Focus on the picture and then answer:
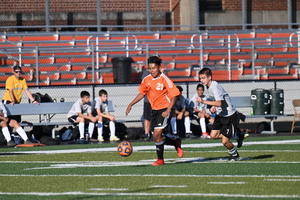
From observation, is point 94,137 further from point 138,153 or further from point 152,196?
point 152,196

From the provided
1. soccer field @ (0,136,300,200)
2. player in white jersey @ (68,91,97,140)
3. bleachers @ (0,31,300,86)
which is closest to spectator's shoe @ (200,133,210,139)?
player in white jersey @ (68,91,97,140)

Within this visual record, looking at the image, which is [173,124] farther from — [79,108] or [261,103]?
[261,103]

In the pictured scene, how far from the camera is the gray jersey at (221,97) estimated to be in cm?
1016

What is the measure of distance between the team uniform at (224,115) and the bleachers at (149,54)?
1200 cm

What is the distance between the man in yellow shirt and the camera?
53.0 ft

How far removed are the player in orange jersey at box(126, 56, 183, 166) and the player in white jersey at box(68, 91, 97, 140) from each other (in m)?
6.35

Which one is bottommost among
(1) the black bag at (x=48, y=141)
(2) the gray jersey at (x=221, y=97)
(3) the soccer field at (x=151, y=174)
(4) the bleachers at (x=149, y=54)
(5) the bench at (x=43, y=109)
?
(1) the black bag at (x=48, y=141)

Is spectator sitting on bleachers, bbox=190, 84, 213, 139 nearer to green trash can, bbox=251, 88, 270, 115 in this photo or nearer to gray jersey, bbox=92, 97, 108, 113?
green trash can, bbox=251, 88, 270, 115

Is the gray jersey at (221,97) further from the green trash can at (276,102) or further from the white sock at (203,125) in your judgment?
the green trash can at (276,102)

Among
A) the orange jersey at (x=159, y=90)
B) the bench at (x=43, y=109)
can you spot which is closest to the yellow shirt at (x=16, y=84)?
the bench at (x=43, y=109)

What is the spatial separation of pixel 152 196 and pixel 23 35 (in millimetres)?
18631

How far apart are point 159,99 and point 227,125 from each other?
3.89 ft

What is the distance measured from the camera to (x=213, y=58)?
25.1 m

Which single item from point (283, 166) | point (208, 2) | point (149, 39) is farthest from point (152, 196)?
point (208, 2)
